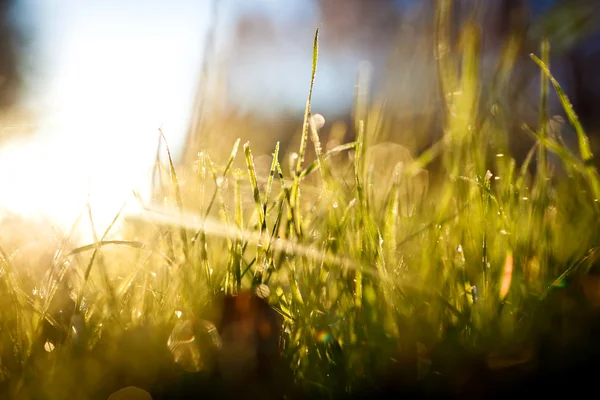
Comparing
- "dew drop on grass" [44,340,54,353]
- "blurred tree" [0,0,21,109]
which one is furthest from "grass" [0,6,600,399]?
"blurred tree" [0,0,21,109]

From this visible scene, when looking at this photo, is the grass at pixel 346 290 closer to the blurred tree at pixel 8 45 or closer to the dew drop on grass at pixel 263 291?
the dew drop on grass at pixel 263 291

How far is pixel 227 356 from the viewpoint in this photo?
637 millimetres

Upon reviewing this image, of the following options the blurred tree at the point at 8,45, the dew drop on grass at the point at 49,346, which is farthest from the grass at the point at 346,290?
the blurred tree at the point at 8,45

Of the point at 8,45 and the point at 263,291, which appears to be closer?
the point at 263,291

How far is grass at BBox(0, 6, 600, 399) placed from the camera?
2.07ft

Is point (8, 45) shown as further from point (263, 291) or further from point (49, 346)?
point (263, 291)

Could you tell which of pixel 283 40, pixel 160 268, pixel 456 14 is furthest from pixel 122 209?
pixel 283 40

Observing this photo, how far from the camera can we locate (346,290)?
0.75 m

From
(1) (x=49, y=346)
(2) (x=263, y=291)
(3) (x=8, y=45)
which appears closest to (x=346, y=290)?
(2) (x=263, y=291)

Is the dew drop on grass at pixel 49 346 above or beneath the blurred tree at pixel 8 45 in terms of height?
beneath

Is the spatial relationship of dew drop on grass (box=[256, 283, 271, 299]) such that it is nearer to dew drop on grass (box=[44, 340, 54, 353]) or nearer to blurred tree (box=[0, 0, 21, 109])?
dew drop on grass (box=[44, 340, 54, 353])

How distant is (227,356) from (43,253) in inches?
22.1

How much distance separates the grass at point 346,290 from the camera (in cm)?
63

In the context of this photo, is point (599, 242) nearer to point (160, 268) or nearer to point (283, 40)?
point (160, 268)
